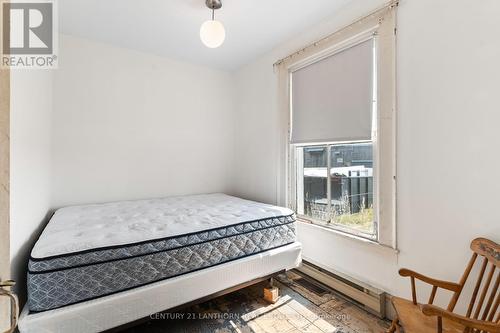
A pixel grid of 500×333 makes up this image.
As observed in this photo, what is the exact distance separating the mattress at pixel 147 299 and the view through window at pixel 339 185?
2.25 feet

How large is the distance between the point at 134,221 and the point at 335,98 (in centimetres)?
205

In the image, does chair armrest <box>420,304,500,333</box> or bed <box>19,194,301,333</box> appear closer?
chair armrest <box>420,304,500,333</box>

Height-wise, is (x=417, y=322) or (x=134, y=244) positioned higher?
(x=134, y=244)

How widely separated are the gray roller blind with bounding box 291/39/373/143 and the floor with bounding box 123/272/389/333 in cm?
143

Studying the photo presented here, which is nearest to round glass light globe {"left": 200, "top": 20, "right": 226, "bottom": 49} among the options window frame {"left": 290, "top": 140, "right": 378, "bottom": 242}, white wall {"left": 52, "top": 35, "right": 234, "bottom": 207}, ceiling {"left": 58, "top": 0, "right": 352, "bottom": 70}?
ceiling {"left": 58, "top": 0, "right": 352, "bottom": 70}

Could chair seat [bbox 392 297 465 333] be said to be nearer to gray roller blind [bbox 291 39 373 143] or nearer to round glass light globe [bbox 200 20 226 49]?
gray roller blind [bbox 291 39 373 143]

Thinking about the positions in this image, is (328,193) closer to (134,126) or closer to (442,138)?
(442,138)

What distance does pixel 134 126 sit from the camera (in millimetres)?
2867

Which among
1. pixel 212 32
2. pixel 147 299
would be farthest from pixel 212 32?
pixel 147 299

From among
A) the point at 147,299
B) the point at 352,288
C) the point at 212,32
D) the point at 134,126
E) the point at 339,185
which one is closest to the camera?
the point at 147,299

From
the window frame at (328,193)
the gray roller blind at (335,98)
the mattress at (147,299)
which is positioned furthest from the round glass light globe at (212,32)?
the mattress at (147,299)

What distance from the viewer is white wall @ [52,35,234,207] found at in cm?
251

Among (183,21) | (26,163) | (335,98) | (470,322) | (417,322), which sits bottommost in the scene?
(417,322)

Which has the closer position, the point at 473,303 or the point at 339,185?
the point at 473,303
